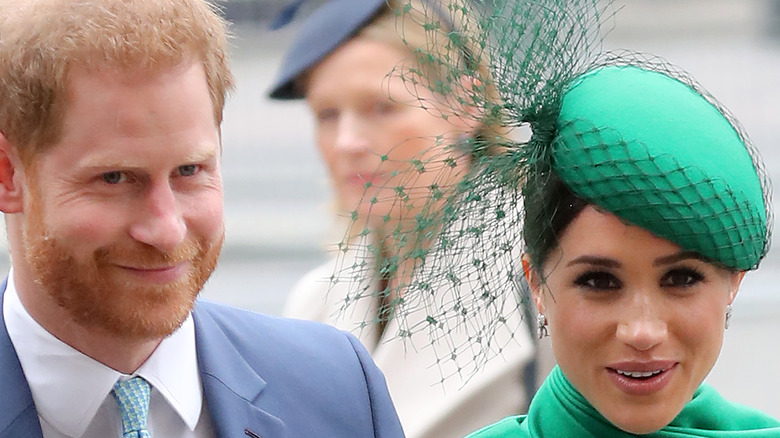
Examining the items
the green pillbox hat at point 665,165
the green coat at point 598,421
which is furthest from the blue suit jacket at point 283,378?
the green pillbox hat at point 665,165

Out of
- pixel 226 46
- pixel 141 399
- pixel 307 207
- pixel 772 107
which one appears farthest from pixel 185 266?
pixel 772 107

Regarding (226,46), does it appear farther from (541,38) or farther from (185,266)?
(541,38)

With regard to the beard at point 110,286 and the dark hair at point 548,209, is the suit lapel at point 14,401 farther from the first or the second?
the dark hair at point 548,209

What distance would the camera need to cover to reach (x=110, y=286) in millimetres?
1976

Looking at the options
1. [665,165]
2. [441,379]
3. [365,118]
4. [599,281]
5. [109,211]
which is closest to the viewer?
[109,211]

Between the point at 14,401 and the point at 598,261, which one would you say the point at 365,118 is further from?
the point at 14,401

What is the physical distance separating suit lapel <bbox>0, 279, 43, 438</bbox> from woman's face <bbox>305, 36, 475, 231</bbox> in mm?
814

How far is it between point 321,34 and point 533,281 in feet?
2.95

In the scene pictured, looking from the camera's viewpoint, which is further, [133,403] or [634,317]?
[634,317]

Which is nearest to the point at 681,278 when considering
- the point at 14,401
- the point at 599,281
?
the point at 599,281

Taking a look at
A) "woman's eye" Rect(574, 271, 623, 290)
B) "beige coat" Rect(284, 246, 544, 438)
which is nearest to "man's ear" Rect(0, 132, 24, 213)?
"beige coat" Rect(284, 246, 544, 438)

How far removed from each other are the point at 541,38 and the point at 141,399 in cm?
98

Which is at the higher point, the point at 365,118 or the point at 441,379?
the point at 365,118

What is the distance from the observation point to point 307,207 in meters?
8.36
